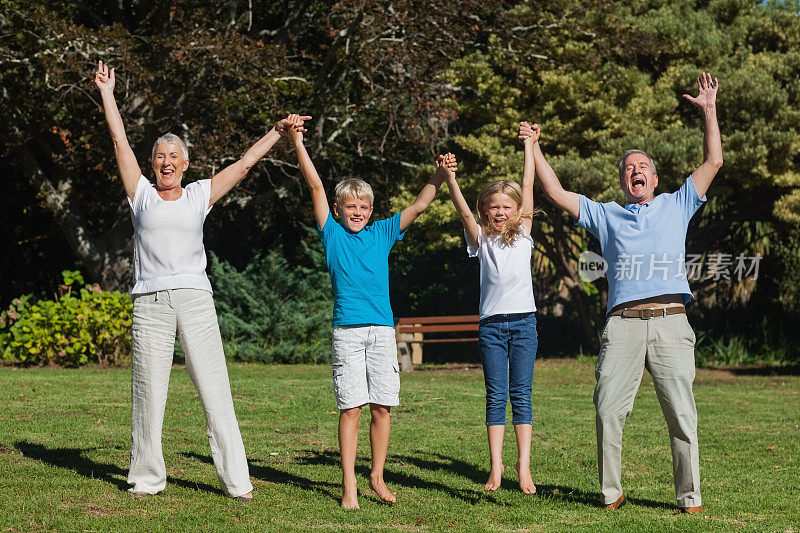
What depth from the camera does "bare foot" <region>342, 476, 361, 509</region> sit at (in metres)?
5.06

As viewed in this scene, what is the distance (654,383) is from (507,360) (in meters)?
0.97

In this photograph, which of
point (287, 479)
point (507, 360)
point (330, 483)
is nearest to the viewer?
point (507, 360)

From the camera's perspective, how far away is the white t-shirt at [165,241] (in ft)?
16.6

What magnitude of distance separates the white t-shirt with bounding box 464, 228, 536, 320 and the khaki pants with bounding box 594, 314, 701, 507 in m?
0.64

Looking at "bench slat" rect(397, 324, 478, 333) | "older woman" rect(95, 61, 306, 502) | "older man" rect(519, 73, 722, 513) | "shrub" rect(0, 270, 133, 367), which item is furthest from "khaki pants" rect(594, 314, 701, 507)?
"bench slat" rect(397, 324, 478, 333)

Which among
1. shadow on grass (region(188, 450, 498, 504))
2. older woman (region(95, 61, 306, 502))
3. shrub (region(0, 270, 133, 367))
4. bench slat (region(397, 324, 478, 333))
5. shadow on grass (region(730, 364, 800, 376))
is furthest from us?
bench slat (region(397, 324, 478, 333))

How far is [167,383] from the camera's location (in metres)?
5.18

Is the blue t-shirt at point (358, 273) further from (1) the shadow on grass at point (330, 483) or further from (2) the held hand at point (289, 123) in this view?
(1) the shadow on grass at point (330, 483)

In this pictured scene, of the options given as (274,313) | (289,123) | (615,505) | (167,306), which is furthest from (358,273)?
(274,313)

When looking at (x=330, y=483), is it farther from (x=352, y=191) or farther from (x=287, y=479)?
(x=352, y=191)

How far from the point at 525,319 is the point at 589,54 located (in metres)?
11.3

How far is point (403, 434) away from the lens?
26.0 feet

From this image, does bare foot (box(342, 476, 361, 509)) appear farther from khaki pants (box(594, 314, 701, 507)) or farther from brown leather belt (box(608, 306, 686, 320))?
brown leather belt (box(608, 306, 686, 320))

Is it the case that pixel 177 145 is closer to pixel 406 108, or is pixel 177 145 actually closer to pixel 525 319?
pixel 525 319
